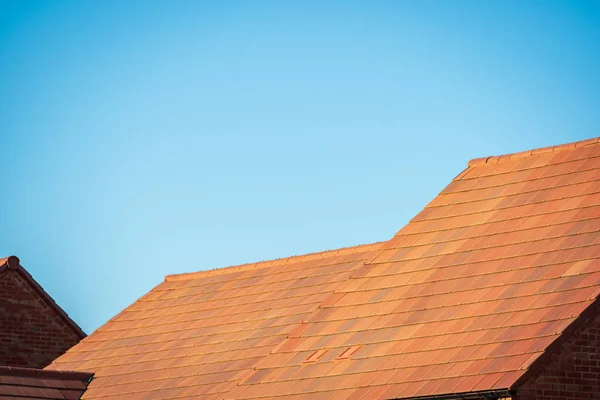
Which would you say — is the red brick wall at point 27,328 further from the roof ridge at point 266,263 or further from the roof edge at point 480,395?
the roof edge at point 480,395

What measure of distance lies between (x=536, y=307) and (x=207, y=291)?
1524cm

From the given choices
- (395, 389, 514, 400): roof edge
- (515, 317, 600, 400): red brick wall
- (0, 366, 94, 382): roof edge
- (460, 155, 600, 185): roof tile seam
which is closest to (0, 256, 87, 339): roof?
(0, 366, 94, 382): roof edge

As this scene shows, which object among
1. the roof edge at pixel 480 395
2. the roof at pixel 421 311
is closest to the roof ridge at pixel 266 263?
the roof at pixel 421 311

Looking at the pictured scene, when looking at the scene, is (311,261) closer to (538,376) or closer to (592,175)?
(592,175)

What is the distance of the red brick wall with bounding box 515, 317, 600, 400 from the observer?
2283 cm

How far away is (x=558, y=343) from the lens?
22891 mm

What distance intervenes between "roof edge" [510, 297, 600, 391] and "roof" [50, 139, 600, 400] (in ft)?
0.10

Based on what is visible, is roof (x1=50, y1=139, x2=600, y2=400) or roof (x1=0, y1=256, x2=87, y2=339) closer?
roof (x1=50, y1=139, x2=600, y2=400)

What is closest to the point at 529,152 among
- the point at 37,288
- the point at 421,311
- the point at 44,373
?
the point at 421,311

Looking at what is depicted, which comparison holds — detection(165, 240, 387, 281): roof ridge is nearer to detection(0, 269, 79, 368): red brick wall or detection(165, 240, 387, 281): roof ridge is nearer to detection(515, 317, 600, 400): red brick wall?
detection(0, 269, 79, 368): red brick wall

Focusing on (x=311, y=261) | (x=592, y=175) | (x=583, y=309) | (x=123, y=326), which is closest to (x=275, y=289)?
(x=311, y=261)

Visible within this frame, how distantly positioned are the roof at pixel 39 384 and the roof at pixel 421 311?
472mm

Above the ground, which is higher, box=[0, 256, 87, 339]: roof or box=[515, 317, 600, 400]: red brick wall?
box=[0, 256, 87, 339]: roof

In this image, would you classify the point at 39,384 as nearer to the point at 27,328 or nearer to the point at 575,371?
the point at 27,328
